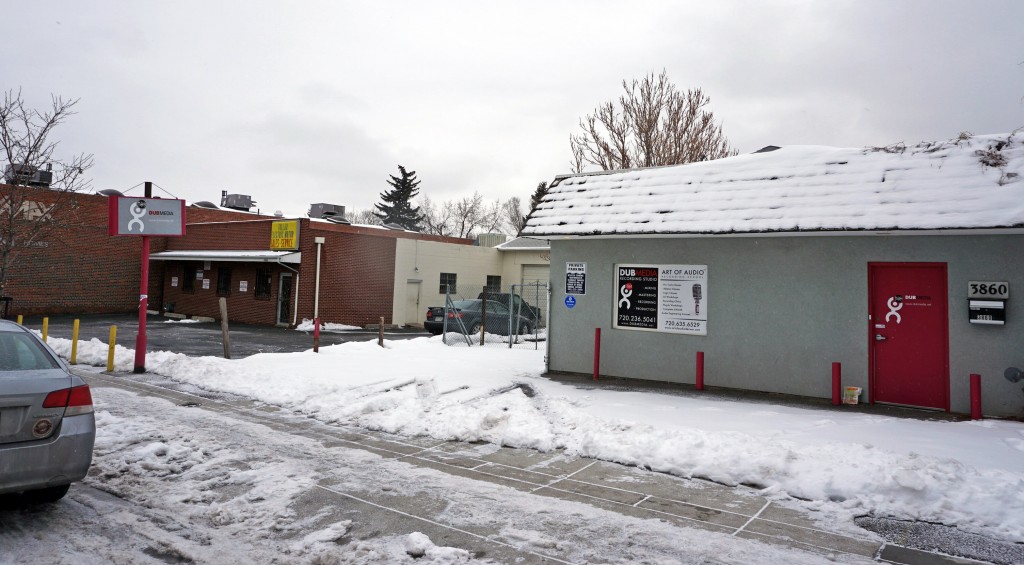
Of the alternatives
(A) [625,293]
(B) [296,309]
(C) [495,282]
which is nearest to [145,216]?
(A) [625,293]

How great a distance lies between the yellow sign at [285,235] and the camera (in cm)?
2614

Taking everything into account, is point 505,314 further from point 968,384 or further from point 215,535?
point 215,535

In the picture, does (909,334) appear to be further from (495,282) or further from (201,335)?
(495,282)

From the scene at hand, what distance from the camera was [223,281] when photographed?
29203 millimetres

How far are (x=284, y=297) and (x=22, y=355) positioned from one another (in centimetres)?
2194

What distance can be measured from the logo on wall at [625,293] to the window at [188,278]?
25.6 meters

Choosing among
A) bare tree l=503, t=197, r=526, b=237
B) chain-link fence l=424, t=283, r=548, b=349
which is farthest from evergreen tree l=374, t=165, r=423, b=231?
chain-link fence l=424, t=283, r=548, b=349

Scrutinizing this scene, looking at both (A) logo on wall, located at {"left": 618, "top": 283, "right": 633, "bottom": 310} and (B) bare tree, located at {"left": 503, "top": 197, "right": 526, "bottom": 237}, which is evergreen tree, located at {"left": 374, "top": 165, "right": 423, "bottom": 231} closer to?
(B) bare tree, located at {"left": 503, "top": 197, "right": 526, "bottom": 237}

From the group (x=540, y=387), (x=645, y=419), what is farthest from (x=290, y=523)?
(x=540, y=387)

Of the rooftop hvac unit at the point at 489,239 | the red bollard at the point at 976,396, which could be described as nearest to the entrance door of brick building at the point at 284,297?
the rooftop hvac unit at the point at 489,239

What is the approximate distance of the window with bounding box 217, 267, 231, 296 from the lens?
94.9 feet

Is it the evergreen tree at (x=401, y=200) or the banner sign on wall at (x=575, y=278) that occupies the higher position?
the evergreen tree at (x=401, y=200)

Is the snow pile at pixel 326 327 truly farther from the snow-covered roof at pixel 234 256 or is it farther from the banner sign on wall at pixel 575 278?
the banner sign on wall at pixel 575 278

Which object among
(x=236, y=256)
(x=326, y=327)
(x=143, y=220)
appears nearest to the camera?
→ (x=143, y=220)
